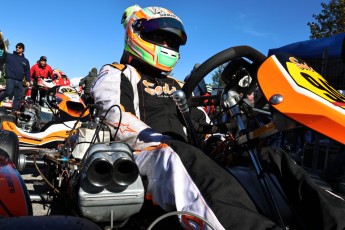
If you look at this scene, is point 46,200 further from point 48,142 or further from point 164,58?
point 48,142

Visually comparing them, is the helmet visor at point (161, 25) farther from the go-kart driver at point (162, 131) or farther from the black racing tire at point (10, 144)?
the black racing tire at point (10, 144)

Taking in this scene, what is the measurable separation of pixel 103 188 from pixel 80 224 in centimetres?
57

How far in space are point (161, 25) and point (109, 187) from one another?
1328 mm

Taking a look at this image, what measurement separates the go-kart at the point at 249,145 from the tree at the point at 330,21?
17347 mm

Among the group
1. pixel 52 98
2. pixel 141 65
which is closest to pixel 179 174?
pixel 141 65

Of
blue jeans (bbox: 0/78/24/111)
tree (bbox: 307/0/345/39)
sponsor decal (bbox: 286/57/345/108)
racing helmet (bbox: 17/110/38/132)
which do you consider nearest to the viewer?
sponsor decal (bbox: 286/57/345/108)

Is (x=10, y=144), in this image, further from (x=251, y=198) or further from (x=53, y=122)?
(x=53, y=122)

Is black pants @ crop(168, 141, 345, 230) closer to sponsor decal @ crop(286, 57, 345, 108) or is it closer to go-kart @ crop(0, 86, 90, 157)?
sponsor decal @ crop(286, 57, 345, 108)

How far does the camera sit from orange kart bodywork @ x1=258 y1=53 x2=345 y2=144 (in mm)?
1071

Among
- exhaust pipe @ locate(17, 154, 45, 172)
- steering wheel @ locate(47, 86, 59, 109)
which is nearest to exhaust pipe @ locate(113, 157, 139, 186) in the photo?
exhaust pipe @ locate(17, 154, 45, 172)

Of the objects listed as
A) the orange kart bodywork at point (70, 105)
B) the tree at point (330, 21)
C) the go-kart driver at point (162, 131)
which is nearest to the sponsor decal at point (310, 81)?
the go-kart driver at point (162, 131)

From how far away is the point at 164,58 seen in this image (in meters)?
2.49

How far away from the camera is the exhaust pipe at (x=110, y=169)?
1.33m

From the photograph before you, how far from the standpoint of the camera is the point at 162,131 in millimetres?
2240
